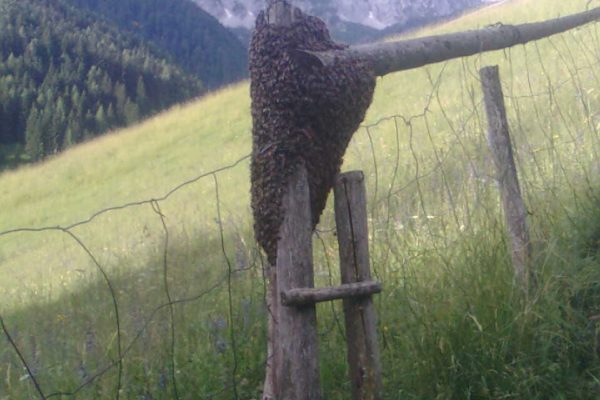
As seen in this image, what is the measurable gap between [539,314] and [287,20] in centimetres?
167

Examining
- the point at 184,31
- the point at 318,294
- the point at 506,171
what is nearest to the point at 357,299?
the point at 318,294

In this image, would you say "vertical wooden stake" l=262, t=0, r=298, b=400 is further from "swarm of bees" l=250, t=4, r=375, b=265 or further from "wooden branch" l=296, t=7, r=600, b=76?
"wooden branch" l=296, t=7, r=600, b=76

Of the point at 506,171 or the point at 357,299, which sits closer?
the point at 357,299

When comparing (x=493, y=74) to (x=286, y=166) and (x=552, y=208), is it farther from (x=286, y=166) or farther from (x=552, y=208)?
(x=286, y=166)

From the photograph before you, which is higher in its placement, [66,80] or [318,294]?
[66,80]

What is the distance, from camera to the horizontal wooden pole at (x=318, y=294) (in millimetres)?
2887

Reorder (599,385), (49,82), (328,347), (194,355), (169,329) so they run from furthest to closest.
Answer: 1. (49,82)
2. (169,329)
3. (194,355)
4. (328,347)
5. (599,385)

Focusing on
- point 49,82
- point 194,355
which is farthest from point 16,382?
point 49,82

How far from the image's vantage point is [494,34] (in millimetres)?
4293

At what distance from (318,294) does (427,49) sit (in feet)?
4.59

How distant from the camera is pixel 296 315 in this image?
2947 mm

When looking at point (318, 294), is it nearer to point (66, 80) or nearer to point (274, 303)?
point (274, 303)

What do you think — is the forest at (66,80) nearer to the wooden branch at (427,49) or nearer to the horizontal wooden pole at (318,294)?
the wooden branch at (427,49)

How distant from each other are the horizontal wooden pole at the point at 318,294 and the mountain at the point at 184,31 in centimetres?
16187
